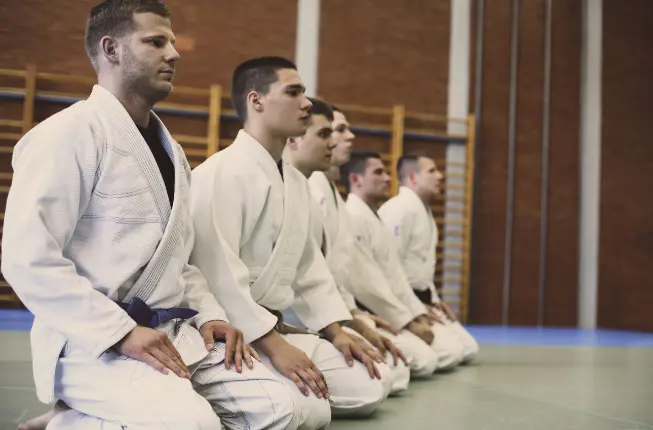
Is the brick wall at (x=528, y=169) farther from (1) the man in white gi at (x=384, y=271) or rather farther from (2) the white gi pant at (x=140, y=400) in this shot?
(2) the white gi pant at (x=140, y=400)

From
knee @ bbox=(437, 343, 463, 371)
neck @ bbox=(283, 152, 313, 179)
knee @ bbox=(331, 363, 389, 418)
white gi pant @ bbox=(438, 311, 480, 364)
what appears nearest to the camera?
knee @ bbox=(331, 363, 389, 418)

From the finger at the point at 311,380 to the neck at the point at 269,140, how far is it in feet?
2.79

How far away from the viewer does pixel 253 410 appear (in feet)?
6.50

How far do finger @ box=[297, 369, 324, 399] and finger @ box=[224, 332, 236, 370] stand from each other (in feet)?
0.82

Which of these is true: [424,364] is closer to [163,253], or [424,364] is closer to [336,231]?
[336,231]

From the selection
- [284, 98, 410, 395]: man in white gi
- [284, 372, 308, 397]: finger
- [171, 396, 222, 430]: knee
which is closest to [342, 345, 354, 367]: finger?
[284, 98, 410, 395]: man in white gi

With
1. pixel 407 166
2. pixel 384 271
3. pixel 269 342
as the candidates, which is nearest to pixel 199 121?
pixel 407 166

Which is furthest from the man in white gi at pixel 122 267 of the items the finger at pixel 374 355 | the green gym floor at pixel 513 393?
the finger at pixel 374 355

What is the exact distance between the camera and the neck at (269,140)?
108 inches

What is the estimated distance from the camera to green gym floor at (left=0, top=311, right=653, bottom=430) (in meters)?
2.60

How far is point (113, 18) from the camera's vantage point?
2.01m

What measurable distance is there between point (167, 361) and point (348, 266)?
2193 millimetres

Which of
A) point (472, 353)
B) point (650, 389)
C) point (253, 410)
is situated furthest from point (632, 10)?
point (253, 410)

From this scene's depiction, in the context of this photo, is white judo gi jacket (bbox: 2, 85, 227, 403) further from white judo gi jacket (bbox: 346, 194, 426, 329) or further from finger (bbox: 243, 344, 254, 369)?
white judo gi jacket (bbox: 346, 194, 426, 329)
